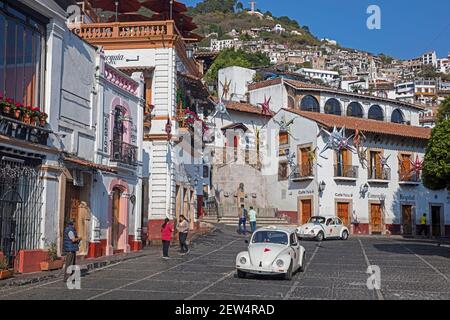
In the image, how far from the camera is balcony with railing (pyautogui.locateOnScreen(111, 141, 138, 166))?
71.7 ft

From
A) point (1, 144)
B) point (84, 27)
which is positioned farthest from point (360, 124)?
A: point (1, 144)

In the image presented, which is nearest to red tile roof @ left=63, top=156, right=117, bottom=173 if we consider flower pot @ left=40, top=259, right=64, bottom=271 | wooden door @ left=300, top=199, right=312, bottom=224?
flower pot @ left=40, top=259, right=64, bottom=271

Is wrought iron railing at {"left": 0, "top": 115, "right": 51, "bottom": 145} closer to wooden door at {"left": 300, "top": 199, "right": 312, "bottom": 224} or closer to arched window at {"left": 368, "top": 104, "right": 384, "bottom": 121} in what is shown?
wooden door at {"left": 300, "top": 199, "right": 312, "bottom": 224}

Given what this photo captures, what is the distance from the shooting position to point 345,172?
40.3 m

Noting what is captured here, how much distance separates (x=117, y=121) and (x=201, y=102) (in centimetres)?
1383

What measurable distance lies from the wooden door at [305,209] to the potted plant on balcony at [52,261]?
25.7 metres

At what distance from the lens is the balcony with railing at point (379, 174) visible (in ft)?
135

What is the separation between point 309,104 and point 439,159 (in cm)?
3169

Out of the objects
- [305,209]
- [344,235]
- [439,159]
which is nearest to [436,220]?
[305,209]

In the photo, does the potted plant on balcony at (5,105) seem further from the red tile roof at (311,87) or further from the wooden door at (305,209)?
the red tile roof at (311,87)

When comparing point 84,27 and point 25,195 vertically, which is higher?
point 84,27
